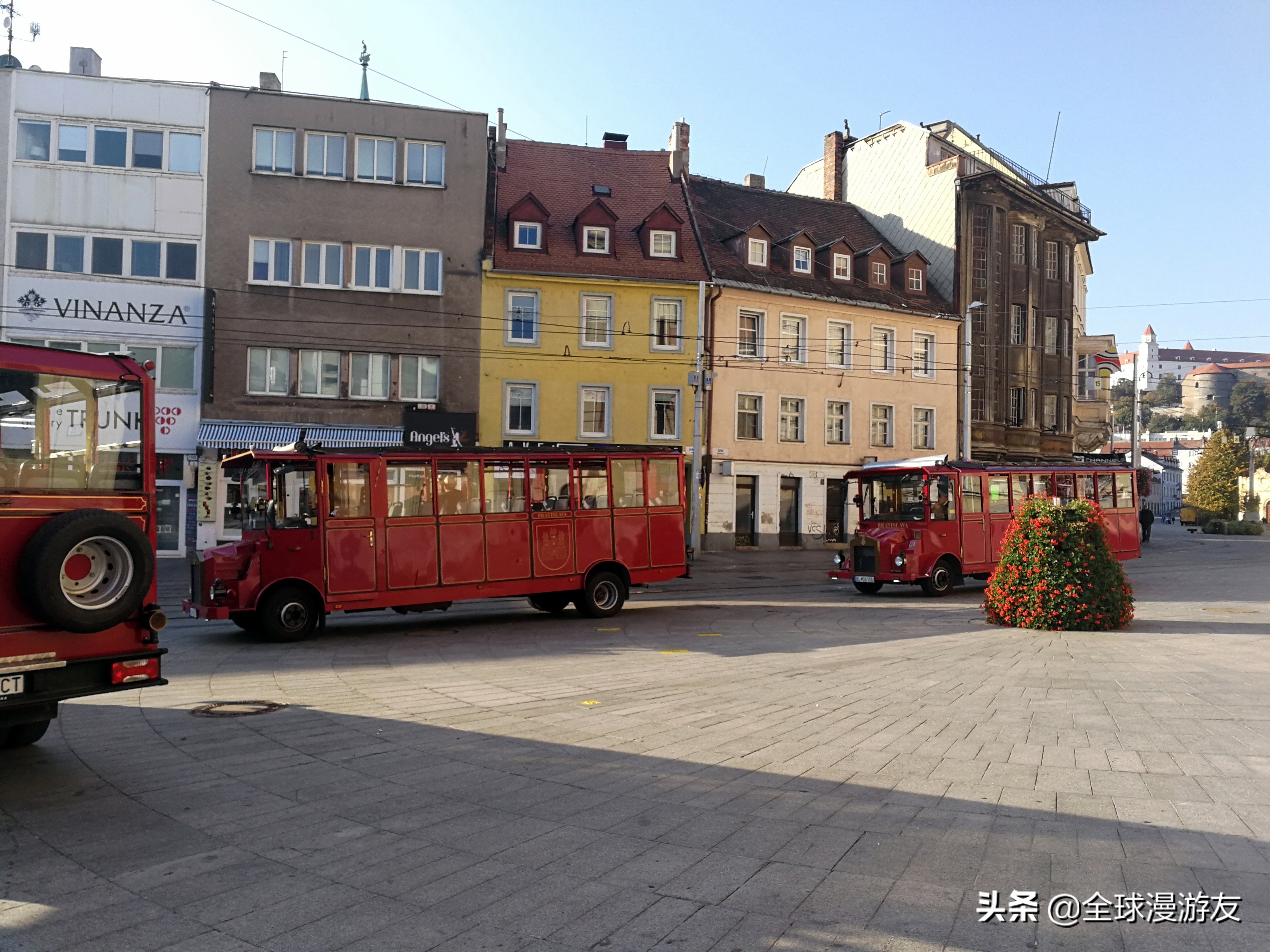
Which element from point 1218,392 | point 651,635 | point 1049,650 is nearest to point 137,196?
point 651,635

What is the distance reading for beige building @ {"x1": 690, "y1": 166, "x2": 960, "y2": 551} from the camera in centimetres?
3962

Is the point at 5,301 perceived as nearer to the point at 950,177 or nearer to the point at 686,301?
the point at 686,301

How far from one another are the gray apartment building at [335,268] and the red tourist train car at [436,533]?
1779cm

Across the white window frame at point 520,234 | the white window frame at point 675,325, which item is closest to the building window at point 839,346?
the white window frame at point 675,325

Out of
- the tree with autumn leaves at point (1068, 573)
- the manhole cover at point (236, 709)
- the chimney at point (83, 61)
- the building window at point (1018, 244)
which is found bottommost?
the manhole cover at point (236, 709)

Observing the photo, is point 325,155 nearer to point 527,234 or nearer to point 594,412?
point 527,234

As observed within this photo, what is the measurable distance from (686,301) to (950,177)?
15.6 m

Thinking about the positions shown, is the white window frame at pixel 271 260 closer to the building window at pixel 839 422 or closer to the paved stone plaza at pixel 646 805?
the building window at pixel 839 422

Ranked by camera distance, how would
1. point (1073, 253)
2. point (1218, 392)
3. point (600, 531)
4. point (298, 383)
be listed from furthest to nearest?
point (1218, 392)
point (1073, 253)
point (298, 383)
point (600, 531)

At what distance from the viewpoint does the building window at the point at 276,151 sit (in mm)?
34281

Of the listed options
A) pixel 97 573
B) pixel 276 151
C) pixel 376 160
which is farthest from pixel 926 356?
pixel 97 573

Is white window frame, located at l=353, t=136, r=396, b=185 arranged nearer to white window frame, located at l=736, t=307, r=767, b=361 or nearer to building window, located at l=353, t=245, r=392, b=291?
building window, located at l=353, t=245, r=392, b=291

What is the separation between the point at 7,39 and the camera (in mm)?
35406

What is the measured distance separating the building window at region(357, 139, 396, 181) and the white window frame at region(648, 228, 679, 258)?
9.64 meters
